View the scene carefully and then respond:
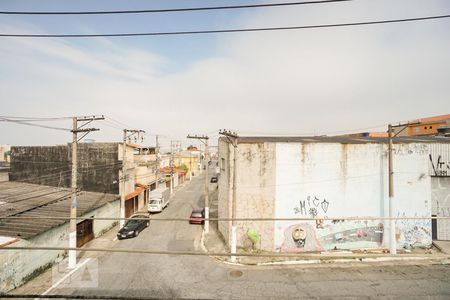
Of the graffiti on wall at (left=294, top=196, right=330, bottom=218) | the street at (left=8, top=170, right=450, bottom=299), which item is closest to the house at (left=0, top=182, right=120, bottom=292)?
the street at (left=8, top=170, right=450, bottom=299)

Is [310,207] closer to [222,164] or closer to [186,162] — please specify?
[222,164]

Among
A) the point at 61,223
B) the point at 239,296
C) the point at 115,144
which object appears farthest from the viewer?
the point at 115,144

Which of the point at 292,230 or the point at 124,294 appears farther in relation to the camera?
the point at 292,230

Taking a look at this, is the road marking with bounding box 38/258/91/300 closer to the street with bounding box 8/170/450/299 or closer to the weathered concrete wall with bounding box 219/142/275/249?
the street with bounding box 8/170/450/299

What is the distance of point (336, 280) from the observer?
50.0ft

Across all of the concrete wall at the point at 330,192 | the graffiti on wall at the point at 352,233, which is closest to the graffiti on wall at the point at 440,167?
the concrete wall at the point at 330,192

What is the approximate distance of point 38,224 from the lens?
704 inches

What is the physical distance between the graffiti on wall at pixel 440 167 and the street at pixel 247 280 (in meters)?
6.61

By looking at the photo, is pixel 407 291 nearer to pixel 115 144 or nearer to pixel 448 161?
pixel 448 161

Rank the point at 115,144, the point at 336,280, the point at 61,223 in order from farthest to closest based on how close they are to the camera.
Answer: the point at 115,144
the point at 61,223
the point at 336,280

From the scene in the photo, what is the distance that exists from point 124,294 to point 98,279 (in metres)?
3.08

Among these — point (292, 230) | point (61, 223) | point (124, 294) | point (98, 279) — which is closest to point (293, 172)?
point (292, 230)

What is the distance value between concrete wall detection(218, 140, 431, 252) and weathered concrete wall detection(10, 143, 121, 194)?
16.9 meters

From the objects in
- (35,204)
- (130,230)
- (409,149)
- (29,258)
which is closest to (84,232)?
(130,230)
